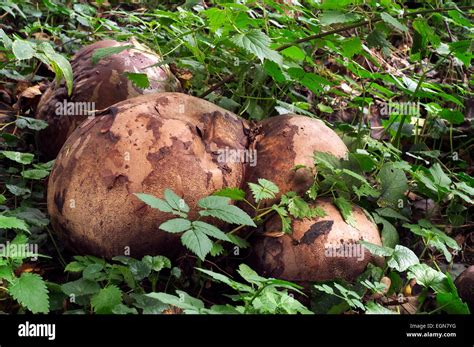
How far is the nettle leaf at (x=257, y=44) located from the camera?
2.92 meters

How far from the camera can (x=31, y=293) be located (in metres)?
2.39

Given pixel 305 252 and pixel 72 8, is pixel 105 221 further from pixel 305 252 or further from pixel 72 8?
pixel 72 8

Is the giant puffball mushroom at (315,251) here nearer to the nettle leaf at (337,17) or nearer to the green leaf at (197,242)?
the green leaf at (197,242)

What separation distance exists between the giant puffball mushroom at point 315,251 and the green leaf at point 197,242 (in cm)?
71

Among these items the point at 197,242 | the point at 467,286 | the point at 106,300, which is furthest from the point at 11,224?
the point at 467,286

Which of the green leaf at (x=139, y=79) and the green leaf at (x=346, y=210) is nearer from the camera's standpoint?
the green leaf at (x=346, y=210)

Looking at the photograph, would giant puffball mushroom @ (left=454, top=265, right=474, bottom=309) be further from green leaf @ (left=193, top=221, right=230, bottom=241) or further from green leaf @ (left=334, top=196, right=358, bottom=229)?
green leaf @ (left=193, top=221, right=230, bottom=241)

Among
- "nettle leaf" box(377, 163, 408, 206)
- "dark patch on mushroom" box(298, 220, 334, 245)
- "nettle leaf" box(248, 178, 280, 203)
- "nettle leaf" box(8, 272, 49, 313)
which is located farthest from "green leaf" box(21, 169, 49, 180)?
"nettle leaf" box(377, 163, 408, 206)

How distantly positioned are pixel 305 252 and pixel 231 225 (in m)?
0.42

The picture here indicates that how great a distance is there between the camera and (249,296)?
2541 millimetres

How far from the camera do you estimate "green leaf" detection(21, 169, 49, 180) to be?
3484 millimetres

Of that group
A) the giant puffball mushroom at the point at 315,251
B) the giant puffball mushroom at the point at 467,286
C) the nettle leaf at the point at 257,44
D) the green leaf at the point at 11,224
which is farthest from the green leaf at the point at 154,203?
the giant puffball mushroom at the point at 467,286

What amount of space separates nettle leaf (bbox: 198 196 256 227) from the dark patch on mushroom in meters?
0.55

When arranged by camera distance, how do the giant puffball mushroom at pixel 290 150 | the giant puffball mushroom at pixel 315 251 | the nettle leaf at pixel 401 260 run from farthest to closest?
the giant puffball mushroom at pixel 290 150 → the giant puffball mushroom at pixel 315 251 → the nettle leaf at pixel 401 260
